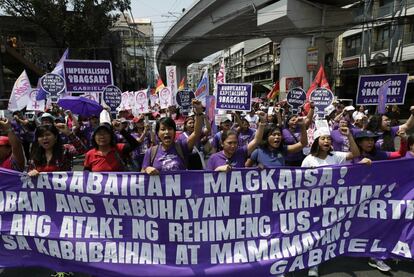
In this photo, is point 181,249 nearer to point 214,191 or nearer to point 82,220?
point 214,191

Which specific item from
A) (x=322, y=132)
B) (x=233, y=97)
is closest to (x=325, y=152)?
(x=322, y=132)

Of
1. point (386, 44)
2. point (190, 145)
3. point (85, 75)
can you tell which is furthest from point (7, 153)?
point (386, 44)

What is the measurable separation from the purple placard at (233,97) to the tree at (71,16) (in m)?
20.8

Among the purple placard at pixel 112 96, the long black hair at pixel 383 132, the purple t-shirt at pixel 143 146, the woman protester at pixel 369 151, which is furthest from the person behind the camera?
the purple placard at pixel 112 96

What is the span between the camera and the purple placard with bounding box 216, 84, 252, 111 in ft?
24.1

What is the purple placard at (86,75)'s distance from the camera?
6.89 meters

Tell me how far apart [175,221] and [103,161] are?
3.08 feet

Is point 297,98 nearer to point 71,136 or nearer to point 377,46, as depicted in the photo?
point 71,136

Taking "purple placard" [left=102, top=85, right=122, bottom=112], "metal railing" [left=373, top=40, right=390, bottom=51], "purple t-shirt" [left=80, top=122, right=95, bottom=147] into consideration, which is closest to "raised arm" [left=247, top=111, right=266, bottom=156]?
"purple t-shirt" [left=80, top=122, right=95, bottom=147]

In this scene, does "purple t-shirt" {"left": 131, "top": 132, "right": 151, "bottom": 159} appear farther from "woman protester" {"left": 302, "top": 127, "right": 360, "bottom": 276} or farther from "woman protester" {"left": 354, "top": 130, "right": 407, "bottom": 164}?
"woman protester" {"left": 354, "top": 130, "right": 407, "bottom": 164}

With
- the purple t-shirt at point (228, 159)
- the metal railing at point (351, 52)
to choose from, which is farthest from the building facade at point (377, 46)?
the purple t-shirt at point (228, 159)

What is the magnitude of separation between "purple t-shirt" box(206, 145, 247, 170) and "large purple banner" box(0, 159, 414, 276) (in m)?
0.31

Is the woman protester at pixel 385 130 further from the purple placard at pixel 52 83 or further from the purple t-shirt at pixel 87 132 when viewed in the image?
the purple placard at pixel 52 83

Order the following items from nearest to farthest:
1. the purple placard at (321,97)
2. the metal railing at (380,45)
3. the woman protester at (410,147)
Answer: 1. the woman protester at (410,147)
2. the purple placard at (321,97)
3. the metal railing at (380,45)
